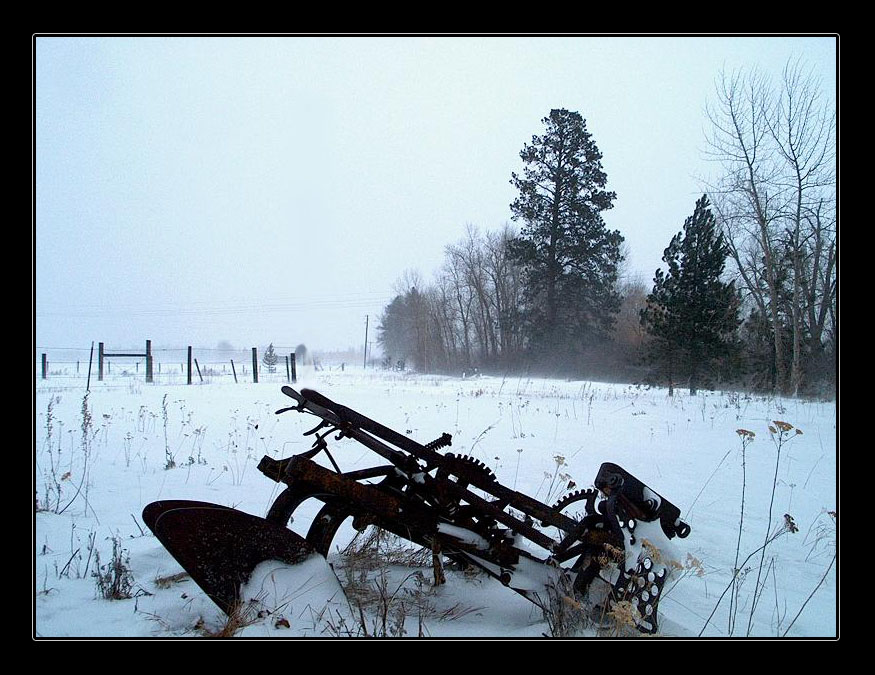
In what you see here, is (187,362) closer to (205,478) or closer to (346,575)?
(205,478)

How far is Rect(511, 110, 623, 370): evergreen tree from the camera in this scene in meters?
15.8

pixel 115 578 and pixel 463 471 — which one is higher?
pixel 463 471

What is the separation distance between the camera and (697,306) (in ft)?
48.3

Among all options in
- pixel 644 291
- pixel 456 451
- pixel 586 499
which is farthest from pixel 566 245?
pixel 586 499

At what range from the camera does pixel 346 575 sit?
9.16ft

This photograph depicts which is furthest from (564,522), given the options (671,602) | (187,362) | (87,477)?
(187,362)

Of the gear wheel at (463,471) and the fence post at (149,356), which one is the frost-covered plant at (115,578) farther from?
the fence post at (149,356)

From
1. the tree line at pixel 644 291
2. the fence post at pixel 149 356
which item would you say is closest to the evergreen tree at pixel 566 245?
the tree line at pixel 644 291

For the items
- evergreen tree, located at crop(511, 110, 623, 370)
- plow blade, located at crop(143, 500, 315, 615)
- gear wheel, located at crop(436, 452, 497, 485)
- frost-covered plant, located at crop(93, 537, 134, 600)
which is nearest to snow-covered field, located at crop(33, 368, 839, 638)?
frost-covered plant, located at crop(93, 537, 134, 600)

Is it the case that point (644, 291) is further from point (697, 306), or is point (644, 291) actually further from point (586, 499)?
point (586, 499)

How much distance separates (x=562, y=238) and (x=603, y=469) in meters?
16.4

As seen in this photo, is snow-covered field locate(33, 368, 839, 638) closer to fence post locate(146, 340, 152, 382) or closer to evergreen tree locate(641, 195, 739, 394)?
evergreen tree locate(641, 195, 739, 394)

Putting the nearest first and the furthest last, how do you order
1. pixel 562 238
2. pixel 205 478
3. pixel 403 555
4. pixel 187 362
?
pixel 403 555 < pixel 205 478 < pixel 187 362 < pixel 562 238

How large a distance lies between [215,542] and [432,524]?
944 mm
